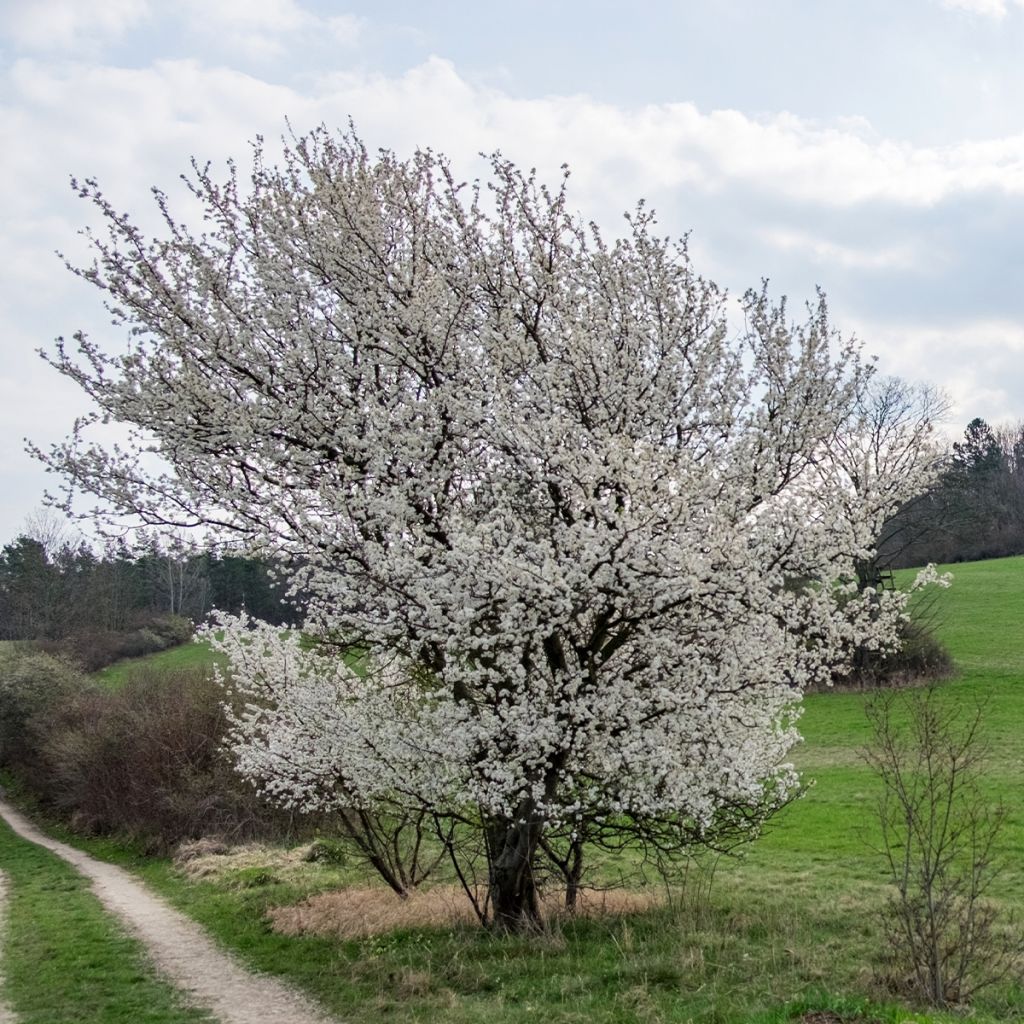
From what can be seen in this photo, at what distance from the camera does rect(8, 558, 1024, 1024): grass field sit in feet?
24.7

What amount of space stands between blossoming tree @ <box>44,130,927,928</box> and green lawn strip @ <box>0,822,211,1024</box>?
271 centimetres

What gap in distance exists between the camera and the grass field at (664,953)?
296 inches

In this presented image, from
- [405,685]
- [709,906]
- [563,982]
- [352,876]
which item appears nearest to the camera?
[563,982]

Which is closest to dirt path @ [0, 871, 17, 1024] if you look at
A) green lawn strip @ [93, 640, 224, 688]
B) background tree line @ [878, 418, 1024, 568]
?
green lawn strip @ [93, 640, 224, 688]

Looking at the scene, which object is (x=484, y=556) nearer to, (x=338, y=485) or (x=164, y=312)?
(x=338, y=485)

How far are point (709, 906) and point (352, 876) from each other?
24.7ft

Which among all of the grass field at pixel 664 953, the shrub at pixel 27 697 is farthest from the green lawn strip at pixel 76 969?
the shrub at pixel 27 697

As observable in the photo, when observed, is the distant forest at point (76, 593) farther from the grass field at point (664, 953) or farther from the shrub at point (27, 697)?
the grass field at point (664, 953)

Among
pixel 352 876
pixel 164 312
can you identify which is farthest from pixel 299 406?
pixel 352 876

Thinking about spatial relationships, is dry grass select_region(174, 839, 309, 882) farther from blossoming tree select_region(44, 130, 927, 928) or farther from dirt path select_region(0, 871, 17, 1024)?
blossoming tree select_region(44, 130, 927, 928)

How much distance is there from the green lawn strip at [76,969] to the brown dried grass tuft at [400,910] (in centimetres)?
206

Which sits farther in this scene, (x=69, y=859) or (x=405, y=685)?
(x=69, y=859)

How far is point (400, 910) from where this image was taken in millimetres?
12102

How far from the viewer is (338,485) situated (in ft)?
32.8
